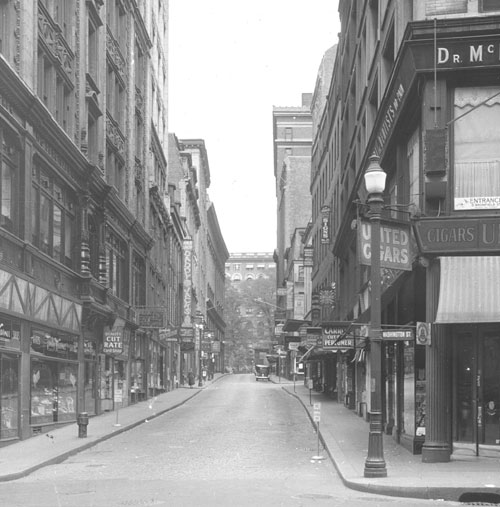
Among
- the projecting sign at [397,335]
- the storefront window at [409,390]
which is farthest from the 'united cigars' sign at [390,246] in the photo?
the storefront window at [409,390]

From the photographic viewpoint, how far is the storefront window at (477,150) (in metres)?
17.5

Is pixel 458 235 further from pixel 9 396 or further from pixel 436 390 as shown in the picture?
pixel 9 396

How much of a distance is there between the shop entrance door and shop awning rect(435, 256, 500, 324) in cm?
123

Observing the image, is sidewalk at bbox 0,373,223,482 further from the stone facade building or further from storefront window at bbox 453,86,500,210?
storefront window at bbox 453,86,500,210

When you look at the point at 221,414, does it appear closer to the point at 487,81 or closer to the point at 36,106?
the point at 36,106

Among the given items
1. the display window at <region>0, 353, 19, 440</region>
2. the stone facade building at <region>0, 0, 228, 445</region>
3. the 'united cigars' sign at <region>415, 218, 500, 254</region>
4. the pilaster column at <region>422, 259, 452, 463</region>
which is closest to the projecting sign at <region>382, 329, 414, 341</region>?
the pilaster column at <region>422, 259, 452, 463</region>

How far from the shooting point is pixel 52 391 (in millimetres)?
27062

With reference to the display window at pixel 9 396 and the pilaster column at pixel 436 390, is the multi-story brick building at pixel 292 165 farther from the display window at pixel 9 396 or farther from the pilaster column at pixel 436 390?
the pilaster column at pixel 436 390

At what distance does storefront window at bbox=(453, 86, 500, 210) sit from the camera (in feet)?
57.5

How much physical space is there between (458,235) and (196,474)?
6.90m

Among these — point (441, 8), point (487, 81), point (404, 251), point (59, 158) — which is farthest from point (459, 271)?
point (59, 158)

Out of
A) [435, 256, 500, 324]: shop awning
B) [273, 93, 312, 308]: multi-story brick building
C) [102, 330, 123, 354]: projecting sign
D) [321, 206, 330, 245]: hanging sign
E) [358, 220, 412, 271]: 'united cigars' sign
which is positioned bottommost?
[102, 330, 123, 354]: projecting sign

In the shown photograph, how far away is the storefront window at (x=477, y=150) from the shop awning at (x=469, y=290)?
1.20 m

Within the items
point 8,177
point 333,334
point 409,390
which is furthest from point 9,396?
point 333,334
